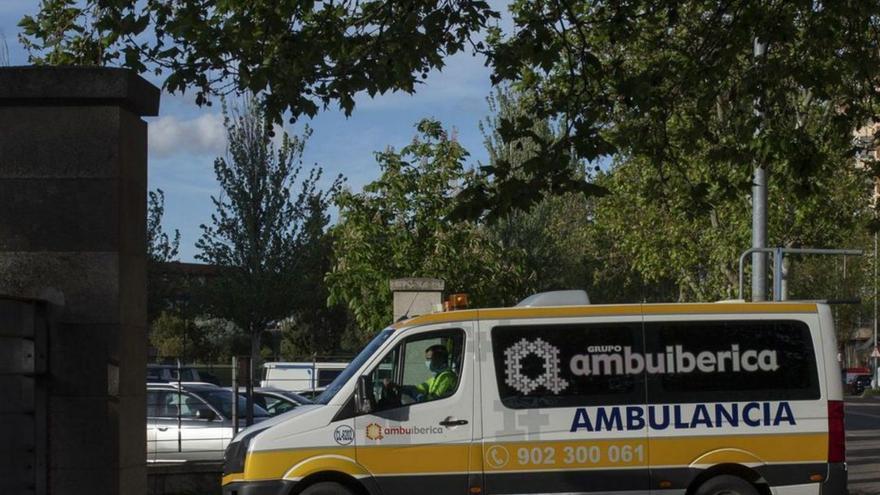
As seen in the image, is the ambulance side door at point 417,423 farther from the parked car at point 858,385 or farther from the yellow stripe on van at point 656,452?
the parked car at point 858,385

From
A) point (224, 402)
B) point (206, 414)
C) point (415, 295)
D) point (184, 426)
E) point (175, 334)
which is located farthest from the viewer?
point (175, 334)

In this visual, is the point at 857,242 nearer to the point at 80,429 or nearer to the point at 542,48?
the point at 542,48

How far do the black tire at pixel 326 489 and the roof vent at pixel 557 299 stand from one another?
2430 millimetres

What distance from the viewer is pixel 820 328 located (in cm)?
1336

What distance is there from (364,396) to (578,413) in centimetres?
200

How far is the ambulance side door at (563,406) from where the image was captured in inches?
507

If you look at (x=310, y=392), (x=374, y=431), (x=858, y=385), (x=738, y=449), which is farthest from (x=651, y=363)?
(x=858, y=385)

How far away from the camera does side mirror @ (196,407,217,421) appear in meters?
20.2

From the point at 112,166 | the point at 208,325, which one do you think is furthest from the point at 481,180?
the point at 208,325

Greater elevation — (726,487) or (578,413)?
(578,413)

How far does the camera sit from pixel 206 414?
66.4ft

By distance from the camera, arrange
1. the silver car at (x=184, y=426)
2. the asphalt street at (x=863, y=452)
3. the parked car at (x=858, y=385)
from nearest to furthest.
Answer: the asphalt street at (x=863, y=452) → the silver car at (x=184, y=426) → the parked car at (x=858, y=385)

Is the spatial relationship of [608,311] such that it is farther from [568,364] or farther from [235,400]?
[235,400]

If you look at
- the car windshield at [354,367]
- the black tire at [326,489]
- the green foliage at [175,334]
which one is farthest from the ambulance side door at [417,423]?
the green foliage at [175,334]
